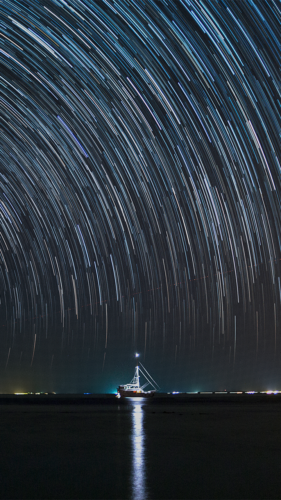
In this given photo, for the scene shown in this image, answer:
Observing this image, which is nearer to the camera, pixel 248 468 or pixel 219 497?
pixel 219 497

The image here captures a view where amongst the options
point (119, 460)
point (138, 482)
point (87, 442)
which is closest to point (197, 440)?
point (87, 442)

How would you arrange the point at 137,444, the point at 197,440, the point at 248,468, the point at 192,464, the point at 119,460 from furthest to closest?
the point at 197,440 → the point at 137,444 → the point at 119,460 → the point at 192,464 → the point at 248,468

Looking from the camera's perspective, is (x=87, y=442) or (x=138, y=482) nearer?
(x=138, y=482)

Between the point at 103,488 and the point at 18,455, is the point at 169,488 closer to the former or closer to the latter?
the point at 103,488

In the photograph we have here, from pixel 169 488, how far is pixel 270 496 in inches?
92.0

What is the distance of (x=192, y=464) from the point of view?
651 inches

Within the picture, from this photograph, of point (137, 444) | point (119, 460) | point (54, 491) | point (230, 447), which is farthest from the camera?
point (137, 444)

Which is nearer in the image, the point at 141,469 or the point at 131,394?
the point at 141,469

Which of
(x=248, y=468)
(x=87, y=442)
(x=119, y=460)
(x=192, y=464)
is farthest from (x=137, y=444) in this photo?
(x=248, y=468)

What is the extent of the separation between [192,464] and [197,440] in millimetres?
9372

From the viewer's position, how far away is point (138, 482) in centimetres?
1316

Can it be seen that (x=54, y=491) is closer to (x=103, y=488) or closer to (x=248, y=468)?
(x=103, y=488)

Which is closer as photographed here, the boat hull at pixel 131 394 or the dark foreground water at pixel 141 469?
the dark foreground water at pixel 141 469

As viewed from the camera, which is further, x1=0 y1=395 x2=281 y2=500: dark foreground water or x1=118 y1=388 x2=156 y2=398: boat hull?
x1=118 y1=388 x2=156 y2=398: boat hull
